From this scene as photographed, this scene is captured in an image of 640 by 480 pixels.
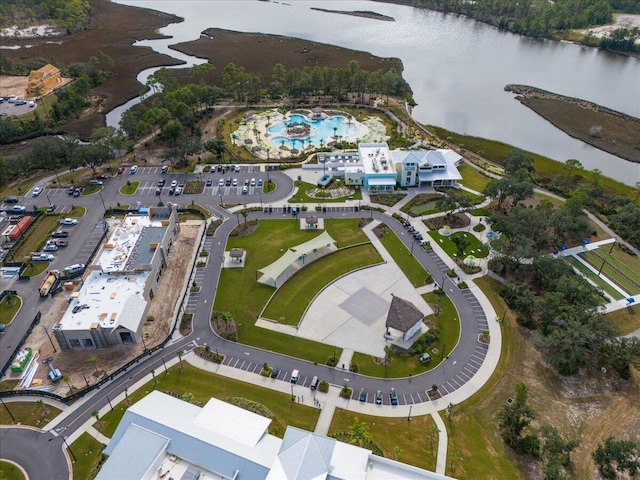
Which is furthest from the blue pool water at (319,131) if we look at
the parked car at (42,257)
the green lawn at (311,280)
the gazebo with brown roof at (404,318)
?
the gazebo with brown roof at (404,318)

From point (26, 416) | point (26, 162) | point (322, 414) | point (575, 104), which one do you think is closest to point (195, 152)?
point (26, 162)

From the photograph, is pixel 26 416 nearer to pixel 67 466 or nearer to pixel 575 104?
pixel 67 466

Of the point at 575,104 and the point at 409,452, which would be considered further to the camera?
the point at 575,104

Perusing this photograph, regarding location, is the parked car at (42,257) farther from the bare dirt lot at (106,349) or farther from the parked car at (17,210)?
the parked car at (17,210)

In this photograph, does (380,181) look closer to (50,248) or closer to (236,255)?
(236,255)

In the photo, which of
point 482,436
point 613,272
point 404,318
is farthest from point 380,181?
point 482,436

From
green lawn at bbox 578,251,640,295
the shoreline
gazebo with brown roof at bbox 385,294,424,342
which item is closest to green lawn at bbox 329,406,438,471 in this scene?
gazebo with brown roof at bbox 385,294,424,342
